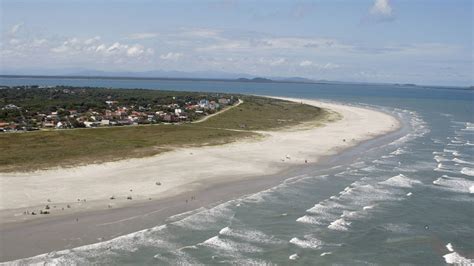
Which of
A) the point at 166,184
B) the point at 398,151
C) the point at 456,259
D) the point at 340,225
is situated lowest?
the point at 456,259

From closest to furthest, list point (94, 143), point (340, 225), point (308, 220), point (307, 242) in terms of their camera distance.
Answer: point (307, 242)
point (340, 225)
point (308, 220)
point (94, 143)

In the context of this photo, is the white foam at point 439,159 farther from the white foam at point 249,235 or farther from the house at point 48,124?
the house at point 48,124

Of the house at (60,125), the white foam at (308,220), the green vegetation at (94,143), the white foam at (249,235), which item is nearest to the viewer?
the white foam at (249,235)

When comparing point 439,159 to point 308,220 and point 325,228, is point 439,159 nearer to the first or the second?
point 308,220

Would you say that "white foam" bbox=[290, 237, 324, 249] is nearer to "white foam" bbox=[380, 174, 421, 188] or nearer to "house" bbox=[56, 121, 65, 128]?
"white foam" bbox=[380, 174, 421, 188]

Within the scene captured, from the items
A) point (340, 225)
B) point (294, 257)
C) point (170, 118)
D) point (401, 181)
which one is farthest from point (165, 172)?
point (170, 118)

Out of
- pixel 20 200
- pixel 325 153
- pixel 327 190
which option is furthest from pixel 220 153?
pixel 20 200

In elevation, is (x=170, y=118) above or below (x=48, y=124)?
above

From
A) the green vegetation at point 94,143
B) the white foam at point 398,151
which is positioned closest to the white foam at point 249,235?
the green vegetation at point 94,143
